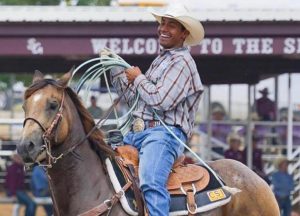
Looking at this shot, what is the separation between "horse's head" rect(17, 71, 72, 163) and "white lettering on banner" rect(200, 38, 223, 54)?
6218 millimetres

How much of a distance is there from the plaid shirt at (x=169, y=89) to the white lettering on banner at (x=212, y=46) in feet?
17.7

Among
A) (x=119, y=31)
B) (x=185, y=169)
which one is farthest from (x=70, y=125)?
(x=119, y=31)

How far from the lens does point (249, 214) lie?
7.55 metres

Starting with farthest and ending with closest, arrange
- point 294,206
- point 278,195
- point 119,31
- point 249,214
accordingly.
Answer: point 294,206 → point 278,195 → point 119,31 → point 249,214

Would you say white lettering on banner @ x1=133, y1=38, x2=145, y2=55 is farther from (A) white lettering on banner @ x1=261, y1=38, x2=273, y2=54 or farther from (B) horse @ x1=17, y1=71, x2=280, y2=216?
(B) horse @ x1=17, y1=71, x2=280, y2=216

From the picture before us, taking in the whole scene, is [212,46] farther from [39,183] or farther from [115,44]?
[39,183]

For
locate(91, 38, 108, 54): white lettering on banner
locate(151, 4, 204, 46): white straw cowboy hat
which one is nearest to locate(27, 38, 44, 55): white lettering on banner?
locate(91, 38, 108, 54): white lettering on banner

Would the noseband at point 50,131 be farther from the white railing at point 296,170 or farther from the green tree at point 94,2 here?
the green tree at point 94,2

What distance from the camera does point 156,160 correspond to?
687 centimetres

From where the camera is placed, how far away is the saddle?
6.95m

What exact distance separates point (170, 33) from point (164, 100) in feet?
1.98

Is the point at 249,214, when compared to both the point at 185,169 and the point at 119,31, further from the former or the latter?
the point at 119,31

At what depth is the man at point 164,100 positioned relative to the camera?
6.82m

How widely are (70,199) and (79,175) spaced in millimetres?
185
